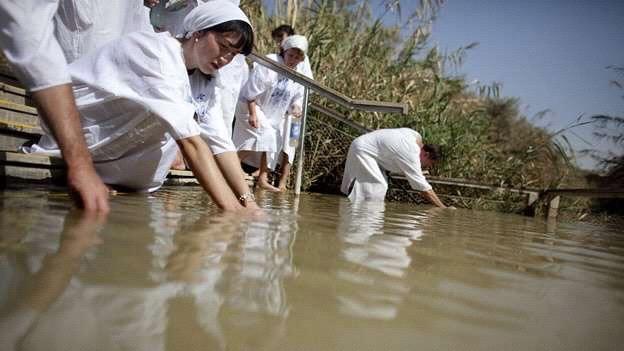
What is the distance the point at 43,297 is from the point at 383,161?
489cm

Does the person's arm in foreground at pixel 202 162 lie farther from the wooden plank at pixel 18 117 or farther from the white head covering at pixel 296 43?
the white head covering at pixel 296 43

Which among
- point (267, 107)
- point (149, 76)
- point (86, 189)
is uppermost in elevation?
point (267, 107)

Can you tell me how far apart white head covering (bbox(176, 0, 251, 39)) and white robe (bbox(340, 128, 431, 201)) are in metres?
3.19

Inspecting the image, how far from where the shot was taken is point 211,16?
206 cm

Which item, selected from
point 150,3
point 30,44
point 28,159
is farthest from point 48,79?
point 150,3

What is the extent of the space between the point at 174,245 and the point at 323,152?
4879 millimetres

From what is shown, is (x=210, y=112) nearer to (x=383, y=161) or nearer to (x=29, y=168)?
(x=29, y=168)

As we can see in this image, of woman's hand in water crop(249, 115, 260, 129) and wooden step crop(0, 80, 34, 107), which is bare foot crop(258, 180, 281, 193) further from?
wooden step crop(0, 80, 34, 107)

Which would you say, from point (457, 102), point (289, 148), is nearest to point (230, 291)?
point (289, 148)

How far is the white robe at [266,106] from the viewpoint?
16.2 feet

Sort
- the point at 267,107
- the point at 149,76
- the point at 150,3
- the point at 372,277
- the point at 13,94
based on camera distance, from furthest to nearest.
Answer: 1. the point at 267,107
2. the point at 150,3
3. the point at 13,94
4. the point at 149,76
5. the point at 372,277

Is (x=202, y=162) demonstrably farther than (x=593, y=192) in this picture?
No

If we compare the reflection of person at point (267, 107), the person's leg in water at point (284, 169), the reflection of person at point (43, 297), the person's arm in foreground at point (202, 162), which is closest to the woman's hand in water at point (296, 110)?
the reflection of person at point (267, 107)

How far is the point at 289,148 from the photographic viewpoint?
5137mm
